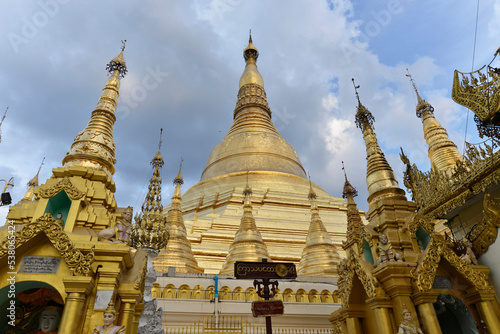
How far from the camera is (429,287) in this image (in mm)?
5359

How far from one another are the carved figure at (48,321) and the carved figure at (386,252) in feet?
18.1

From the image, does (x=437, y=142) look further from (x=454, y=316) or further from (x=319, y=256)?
(x=454, y=316)

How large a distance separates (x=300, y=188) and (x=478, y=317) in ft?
68.2

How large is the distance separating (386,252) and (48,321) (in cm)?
572

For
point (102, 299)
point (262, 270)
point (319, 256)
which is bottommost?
point (102, 299)

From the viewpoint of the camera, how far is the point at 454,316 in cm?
642

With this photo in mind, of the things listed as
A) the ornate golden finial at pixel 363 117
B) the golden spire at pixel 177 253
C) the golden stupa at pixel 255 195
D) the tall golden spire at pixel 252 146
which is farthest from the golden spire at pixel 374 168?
the tall golden spire at pixel 252 146

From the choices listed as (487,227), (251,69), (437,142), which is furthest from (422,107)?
(251,69)

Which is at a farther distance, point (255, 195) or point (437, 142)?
point (255, 195)

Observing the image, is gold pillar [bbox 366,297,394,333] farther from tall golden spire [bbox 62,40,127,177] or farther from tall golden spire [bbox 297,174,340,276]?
tall golden spire [bbox 297,174,340,276]

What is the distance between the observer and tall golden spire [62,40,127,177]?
8.16 m

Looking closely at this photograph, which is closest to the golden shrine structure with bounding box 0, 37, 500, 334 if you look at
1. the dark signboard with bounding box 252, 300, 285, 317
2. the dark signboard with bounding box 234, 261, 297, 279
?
the dark signboard with bounding box 234, 261, 297, 279

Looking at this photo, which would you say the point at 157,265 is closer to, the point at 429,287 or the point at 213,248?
the point at 213,248

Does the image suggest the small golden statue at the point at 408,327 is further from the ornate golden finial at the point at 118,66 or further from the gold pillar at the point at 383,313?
the ornate golden finial at the point at 118,66
